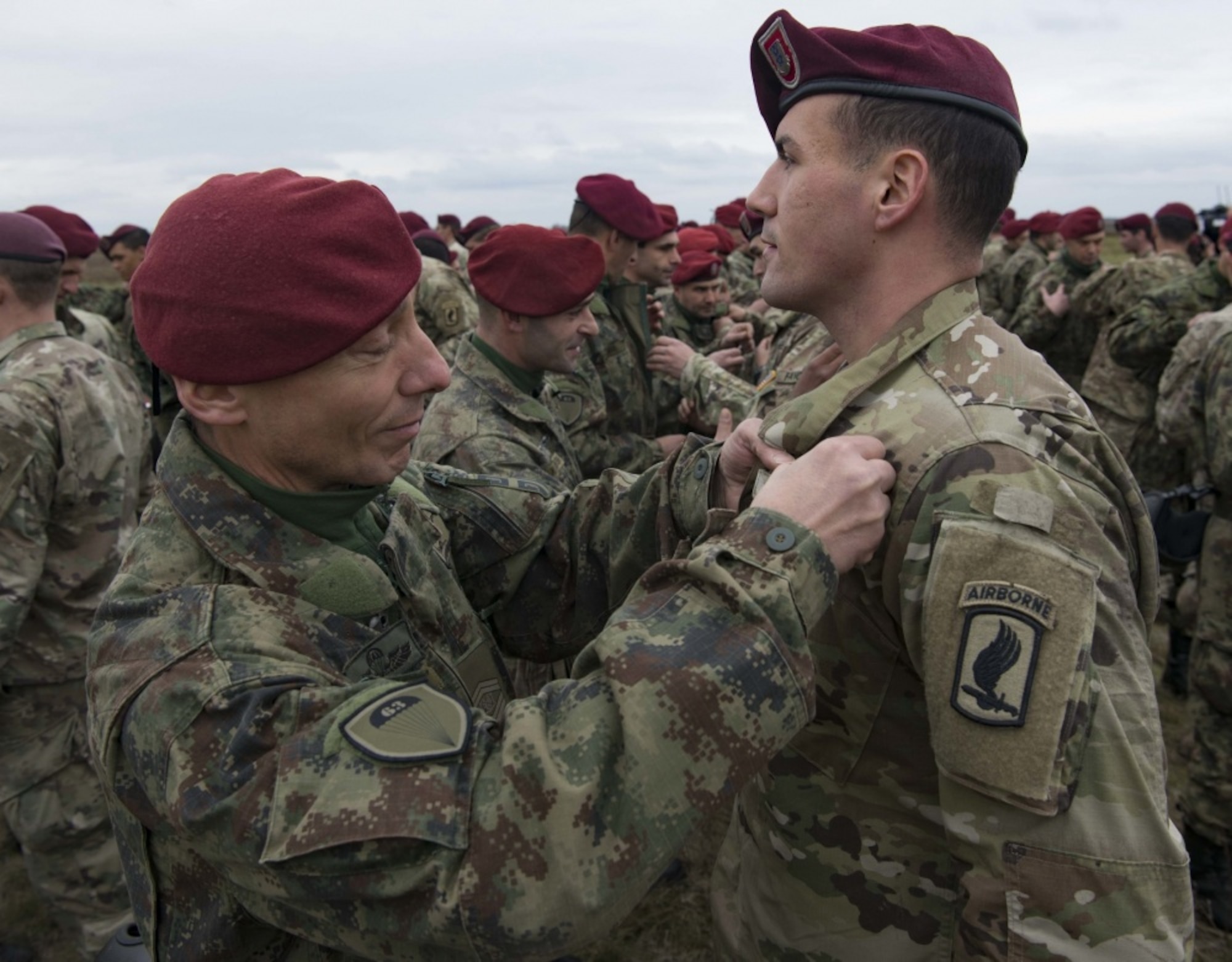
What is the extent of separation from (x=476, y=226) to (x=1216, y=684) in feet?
40.3

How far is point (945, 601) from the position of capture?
1438mm

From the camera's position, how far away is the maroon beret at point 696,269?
711 cm

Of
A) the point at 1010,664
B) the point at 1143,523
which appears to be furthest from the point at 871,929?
the point at 1143,523

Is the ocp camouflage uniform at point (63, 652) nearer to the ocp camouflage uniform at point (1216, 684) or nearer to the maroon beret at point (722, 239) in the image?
the ocp camouflage uniform at point (1216, 684)

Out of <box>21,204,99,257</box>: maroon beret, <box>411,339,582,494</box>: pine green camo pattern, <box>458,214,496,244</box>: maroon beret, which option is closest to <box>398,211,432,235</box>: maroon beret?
<box>458,214,496,244</box>: maroon beret

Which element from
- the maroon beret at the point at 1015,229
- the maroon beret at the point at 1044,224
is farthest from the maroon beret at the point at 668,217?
the maroon beret at the point at 1015,229

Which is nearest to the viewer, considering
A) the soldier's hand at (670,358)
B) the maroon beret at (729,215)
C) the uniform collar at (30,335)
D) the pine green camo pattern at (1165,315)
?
the uniform collar at (30,335)

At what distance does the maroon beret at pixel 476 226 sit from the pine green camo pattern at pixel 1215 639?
11299mm

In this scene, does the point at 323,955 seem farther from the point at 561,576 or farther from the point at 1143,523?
the point at 1143,523

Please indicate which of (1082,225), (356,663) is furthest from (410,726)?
(1082,225)

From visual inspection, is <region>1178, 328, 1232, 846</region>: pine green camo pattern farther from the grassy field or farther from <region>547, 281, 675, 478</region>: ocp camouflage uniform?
<region>547, 281, 675, 478</region>: ocp camouflage uniform

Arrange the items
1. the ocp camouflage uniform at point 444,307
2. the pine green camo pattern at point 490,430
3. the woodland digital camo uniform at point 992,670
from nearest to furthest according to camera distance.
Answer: the woodland digital camo uniform at point 992,670
the pine green camo pattern at point 490,430
the ocp camouflage uniform at point 444,307

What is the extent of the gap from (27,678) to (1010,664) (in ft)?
12.5

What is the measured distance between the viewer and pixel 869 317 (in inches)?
71.9
